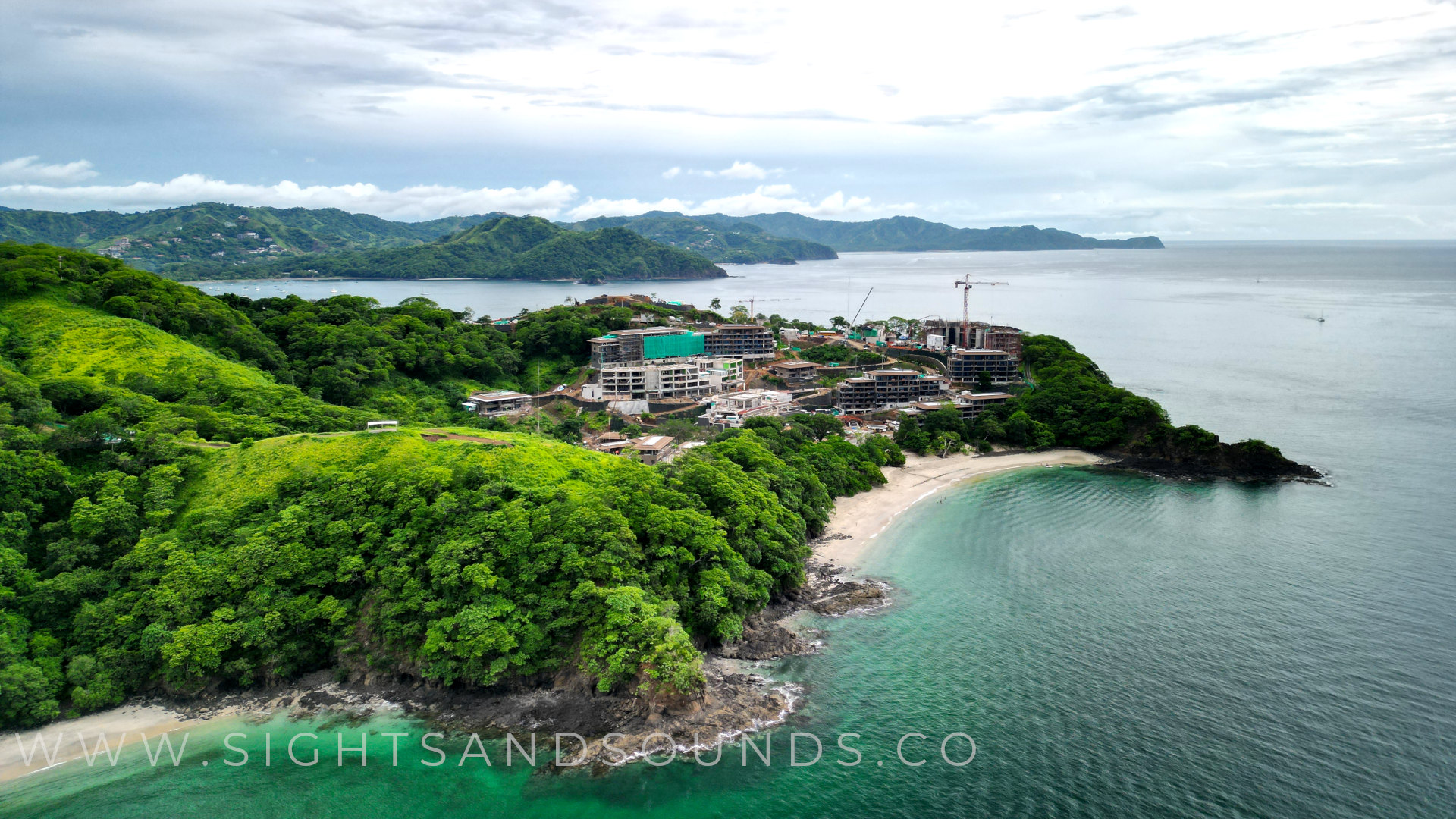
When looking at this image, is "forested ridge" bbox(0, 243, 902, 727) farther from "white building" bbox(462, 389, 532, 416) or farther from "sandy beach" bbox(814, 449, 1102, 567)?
"white building" bbox(462, 389, 532, 416)

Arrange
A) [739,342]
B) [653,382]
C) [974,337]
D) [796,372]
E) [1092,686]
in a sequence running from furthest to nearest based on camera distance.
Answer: [974,337] < [739,342] < [796,372] < [653,382] < [1092,686]

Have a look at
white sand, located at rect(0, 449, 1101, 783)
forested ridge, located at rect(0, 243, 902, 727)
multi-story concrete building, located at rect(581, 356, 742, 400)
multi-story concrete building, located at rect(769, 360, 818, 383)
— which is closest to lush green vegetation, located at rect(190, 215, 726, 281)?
multi-story concrete building, located at rect(769, 360, 818, 383)

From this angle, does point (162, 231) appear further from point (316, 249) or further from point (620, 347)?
point (620, 347)

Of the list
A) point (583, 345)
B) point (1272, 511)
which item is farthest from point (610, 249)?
point (1272, 511)

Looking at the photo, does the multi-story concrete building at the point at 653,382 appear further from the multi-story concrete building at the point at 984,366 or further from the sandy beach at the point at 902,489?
the multi-story concrete building at the point at 984,366

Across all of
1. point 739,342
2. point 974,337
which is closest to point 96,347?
point 739,342

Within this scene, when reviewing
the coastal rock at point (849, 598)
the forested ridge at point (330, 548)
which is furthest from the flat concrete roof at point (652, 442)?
the coastal rock at point (849, 598)

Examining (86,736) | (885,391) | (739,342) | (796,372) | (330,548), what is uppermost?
(739,342)

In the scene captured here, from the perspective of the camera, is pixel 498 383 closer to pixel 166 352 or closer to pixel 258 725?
pixel 166 352
